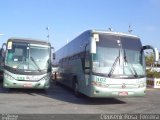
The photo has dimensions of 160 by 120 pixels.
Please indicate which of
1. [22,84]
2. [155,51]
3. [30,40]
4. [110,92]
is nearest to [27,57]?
[30,40]

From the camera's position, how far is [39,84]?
18969 mm

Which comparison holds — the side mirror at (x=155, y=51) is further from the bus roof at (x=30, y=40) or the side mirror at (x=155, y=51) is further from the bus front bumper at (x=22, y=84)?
the bus roof at (x=30, y=40)

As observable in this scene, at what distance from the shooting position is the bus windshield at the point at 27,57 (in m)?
18.9

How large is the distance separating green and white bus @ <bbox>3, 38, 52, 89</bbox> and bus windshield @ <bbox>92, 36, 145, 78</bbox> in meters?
4.96

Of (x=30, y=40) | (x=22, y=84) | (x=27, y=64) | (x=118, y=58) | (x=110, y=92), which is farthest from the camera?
(x=30, y=40)

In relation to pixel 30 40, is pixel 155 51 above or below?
below

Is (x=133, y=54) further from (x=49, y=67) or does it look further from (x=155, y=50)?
(x=49, y=67)

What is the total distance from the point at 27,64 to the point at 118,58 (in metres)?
5.95

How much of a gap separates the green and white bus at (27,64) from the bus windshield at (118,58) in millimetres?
4955

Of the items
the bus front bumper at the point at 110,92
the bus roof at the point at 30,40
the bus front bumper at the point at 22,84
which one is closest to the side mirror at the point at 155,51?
the bus front bumper at the point at 110,92

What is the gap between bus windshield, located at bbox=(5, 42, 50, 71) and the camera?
18.9 metres

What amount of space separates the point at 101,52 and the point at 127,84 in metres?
1.76

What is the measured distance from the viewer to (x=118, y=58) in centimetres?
1516

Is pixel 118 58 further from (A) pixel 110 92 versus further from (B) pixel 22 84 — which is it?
(B) pixel 22 84
